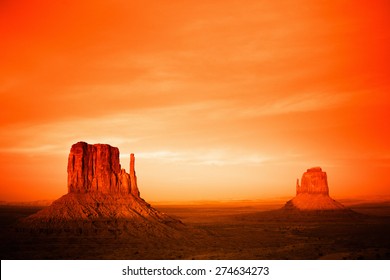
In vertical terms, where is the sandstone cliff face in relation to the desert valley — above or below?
above

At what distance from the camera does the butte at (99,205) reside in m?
90.6

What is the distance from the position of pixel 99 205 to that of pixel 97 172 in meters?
9.29

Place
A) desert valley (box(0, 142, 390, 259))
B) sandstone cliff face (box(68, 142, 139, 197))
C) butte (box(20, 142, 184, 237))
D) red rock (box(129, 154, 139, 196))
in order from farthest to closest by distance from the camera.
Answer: red rock (box(129, 154, 139, 196)) < sandstone cliff face (box(68, 142, 139, 197)) < butte (box(20, 142, 184, 237)) < desert valley (box(0, 142, 390, 259))

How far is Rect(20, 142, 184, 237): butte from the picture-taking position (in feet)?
297

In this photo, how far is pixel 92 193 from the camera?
10169 cm

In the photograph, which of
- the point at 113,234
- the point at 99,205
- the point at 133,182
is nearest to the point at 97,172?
the point at 133,182

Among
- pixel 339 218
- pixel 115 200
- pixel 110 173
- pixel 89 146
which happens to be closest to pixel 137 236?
pixel 115 200

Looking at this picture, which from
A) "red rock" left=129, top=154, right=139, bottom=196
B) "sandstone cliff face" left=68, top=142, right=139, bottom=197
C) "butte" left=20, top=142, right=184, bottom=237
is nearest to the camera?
"butte" left=20, top=142, right=184, bottom=237

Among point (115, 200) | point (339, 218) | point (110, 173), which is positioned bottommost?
point (339, 218)

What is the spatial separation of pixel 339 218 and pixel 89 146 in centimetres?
→ 11307

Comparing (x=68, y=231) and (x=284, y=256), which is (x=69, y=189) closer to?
(x=68, y=231)

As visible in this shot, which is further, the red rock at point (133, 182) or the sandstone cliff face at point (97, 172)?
the red rock at point (133, 182)

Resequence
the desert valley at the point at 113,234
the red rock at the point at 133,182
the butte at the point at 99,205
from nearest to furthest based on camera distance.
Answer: the desert valley at the point at 113,234
the butte at the point at 99,205
the red rock at the point at 133,182

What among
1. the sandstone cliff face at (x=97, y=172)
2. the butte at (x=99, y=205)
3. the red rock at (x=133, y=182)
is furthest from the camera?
the red rock at (x=133, y=182)
